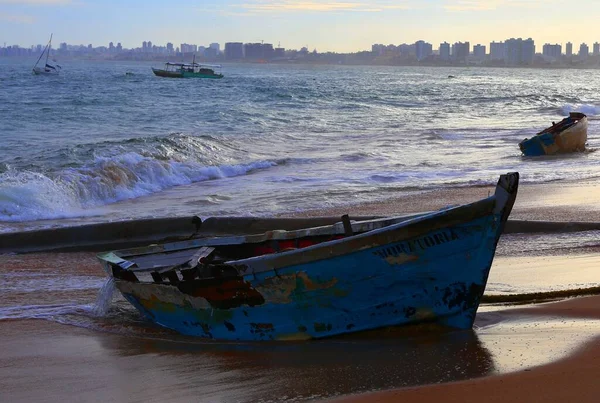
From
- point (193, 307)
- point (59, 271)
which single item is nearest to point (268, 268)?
point (193, 307)

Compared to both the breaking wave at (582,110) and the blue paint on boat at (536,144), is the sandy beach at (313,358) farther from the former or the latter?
the breaking wave at (582,110)

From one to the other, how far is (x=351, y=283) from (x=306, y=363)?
66cm

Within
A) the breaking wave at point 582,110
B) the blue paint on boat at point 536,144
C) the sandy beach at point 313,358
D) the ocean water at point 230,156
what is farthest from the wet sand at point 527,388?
the breaking wave at point 582,110

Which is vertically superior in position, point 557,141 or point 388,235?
point 388,235

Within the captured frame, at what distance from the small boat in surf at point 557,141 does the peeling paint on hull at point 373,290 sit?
51.7 ft

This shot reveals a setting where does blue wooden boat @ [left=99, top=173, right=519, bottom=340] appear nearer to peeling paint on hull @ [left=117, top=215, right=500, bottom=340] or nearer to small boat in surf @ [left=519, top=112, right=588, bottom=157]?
peeling paint on hull @ [left=117, top=215, right=500, bottom=340]

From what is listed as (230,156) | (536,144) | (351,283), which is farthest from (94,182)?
(536,144)

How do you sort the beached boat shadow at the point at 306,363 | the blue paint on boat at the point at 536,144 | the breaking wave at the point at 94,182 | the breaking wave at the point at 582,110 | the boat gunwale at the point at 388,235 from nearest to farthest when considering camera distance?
the beached boat shadow at the point at 306,363 → the boat gunwale at the point at 388,235 → the breaking wave at the point at 94,182 → the blue paint on boat at the point at 536,144 → the breaking wave at the point at 582,110

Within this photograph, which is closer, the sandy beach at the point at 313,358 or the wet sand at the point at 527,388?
the wet sand at the point at 527,388

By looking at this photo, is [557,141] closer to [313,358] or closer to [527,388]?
[313,358]

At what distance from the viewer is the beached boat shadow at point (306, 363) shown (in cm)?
507

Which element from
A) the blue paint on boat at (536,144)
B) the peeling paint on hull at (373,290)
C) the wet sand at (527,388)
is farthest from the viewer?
the blue paint on boat at (536,144)

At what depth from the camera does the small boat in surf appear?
21.1 metres

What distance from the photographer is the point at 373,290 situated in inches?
234
